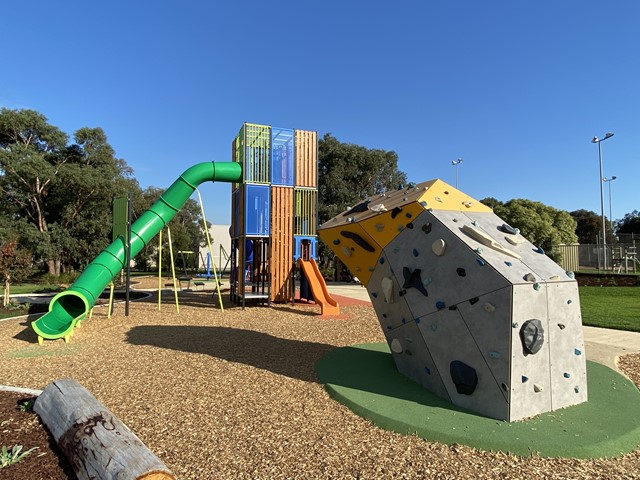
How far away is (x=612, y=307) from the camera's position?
13.9 meters

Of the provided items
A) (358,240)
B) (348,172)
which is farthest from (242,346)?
(348,172)

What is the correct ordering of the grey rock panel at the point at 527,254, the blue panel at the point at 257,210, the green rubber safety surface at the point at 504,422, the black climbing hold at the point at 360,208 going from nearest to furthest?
the green rubber safety surface at the point at 504,422
the grey rock panel at the point at 527,254
the black climbing hold at the point at 360,208
the blue panel at the point at 257,210

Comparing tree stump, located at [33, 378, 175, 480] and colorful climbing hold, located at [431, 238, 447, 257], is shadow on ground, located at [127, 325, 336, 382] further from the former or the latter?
tree stump, located at [33, 378, 175, 480]

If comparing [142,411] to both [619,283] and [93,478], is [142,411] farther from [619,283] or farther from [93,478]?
[619,283]

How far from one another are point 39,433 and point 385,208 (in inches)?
182

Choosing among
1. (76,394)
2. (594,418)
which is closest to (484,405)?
(594,418)

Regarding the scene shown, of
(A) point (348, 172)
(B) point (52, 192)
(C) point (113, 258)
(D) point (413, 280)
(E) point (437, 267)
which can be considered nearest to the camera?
(E) point (437, 267)

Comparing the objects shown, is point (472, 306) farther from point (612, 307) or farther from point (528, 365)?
point (612, 307)

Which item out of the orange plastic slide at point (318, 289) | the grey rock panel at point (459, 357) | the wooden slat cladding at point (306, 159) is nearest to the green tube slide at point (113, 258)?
the wooden slat cladding at point (306, 159)

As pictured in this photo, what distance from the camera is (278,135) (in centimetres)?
1436

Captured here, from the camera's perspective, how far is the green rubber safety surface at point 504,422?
11.8 ft

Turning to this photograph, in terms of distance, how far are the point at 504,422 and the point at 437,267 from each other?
1724 millimetres

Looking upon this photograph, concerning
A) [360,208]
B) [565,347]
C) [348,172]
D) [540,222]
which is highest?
[348,172]

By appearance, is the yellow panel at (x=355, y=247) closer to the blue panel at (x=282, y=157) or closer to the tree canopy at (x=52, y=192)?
the blue panel at (x=282, y=157)
